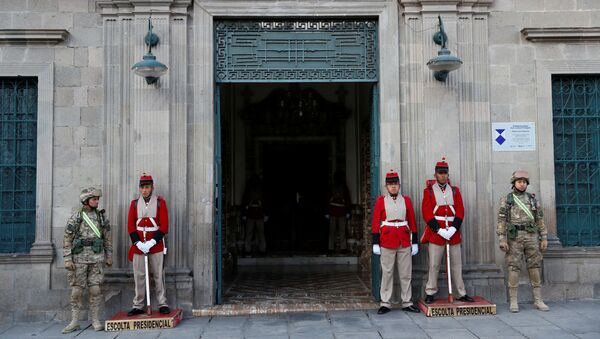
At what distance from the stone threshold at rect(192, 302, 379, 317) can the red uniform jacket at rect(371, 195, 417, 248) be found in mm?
1109

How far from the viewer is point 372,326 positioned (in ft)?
23.4

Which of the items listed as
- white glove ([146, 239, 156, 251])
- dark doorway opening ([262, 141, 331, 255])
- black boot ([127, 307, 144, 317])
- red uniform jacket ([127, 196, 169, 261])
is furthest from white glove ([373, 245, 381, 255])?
dark doorway opening ([262, 141, 331, 255])

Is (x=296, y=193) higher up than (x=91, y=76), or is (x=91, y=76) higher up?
(x=91, y=76)

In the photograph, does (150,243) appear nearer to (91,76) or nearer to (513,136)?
(91,76)

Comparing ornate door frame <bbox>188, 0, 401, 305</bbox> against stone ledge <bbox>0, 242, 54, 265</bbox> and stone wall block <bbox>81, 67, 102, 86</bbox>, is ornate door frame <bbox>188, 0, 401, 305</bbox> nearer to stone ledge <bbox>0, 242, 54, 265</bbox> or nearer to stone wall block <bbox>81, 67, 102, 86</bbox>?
stone wall block <bbox>81, 67, 102, 86</bbox>

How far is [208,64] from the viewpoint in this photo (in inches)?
325

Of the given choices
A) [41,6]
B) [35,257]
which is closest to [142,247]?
[35,257]

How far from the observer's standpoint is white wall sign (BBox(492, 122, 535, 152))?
8375 millimetres

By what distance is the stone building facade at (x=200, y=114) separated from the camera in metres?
8.03

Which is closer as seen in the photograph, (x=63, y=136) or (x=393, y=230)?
(x=393, y=230)

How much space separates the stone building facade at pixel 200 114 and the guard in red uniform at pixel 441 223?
0.34 metres

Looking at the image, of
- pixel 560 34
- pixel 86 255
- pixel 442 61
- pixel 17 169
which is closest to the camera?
pixel 86 255

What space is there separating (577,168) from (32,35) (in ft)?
28.2

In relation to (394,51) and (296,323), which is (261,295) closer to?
(296,323)
